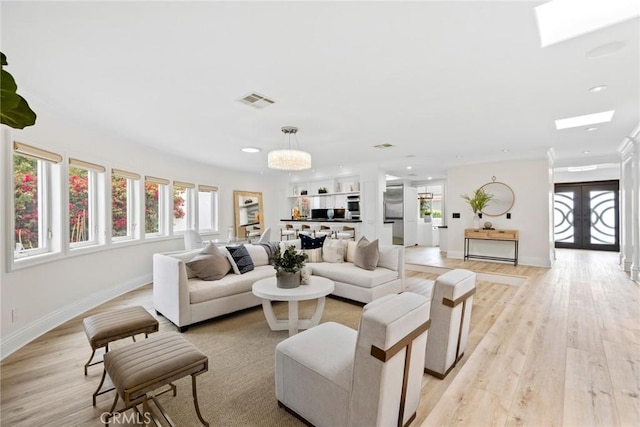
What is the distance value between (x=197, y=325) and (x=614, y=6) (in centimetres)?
445

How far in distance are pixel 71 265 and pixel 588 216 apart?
12535 mm

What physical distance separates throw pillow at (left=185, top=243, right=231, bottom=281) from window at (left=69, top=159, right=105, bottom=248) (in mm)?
1739

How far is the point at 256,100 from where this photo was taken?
9.68ft

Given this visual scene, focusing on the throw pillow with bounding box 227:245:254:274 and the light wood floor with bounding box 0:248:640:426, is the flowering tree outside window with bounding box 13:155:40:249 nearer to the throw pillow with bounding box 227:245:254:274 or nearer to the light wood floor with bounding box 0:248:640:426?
the light wood floor with bounding box 0:248:640:426

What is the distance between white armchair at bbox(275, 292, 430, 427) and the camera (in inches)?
51.5

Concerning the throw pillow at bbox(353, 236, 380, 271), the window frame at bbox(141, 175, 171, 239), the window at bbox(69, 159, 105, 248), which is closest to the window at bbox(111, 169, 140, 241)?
the window at bbox(69, 159, 105, 248)

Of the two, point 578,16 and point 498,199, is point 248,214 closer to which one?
point 498,199

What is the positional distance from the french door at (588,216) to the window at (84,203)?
437 inches

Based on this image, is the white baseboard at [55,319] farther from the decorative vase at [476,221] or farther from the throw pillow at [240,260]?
the decorative vase at [476,221]

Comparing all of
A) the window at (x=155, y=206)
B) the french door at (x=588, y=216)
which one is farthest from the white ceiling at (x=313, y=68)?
the french door at (x=588, y=216)

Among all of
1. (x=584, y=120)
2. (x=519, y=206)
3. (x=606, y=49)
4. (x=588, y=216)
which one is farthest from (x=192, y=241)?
(x=588, y=216)

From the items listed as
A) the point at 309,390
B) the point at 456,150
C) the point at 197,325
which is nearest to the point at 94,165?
the point at 197,325

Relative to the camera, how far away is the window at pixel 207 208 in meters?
6.77

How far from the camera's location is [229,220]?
7.53 meters
